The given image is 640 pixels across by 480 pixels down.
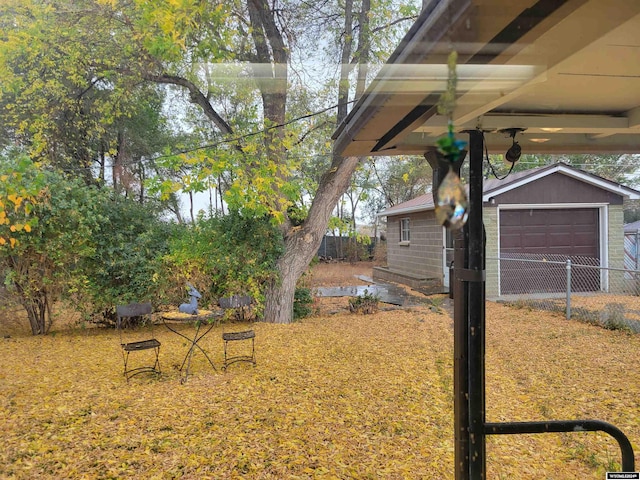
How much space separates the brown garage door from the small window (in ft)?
12.0

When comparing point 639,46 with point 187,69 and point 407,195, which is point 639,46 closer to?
point 187,69

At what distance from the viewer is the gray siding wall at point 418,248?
981 cm

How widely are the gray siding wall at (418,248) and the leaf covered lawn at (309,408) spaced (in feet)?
15.0

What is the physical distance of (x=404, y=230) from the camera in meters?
12.3

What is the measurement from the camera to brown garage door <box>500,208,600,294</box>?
8.34 m

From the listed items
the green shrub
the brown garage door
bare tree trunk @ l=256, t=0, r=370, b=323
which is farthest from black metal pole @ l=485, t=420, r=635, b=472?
the brown garage door

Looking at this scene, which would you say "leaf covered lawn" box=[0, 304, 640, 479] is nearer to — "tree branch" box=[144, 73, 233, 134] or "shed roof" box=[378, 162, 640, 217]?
"tree branch" box=[144, 73, 233, 134]

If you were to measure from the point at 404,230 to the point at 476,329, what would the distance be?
10.9 m

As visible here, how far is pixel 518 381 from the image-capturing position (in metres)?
3.68

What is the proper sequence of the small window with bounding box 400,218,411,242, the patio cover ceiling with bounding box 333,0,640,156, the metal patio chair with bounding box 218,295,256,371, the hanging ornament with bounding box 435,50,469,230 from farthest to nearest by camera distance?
1. the small window with bounding box 400,218,411,242
2. the metal patio chair with bounding box 218,295,256,371
3. the patio cover ceiling with bounding box 333,0,640,156
4. the hanging ornament with bounding box 435,50,469,230

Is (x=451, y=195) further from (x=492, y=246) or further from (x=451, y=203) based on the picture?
(x=492, y=246)

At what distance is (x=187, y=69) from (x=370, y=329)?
4.89 m

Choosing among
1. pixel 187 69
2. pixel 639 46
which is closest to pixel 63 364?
pixel 187 69

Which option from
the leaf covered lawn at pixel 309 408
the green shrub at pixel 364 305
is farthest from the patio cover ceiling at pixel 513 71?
the green shrub at pixel 364 305
